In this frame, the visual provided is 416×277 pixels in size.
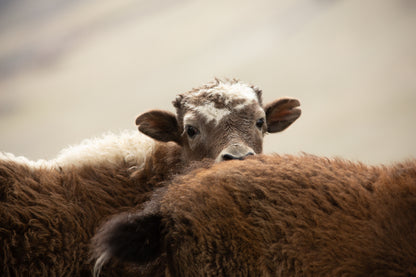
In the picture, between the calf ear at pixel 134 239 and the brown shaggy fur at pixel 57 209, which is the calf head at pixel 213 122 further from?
the calf ear at pixel 134 239

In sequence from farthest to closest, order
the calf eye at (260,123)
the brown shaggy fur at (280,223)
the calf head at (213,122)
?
the calf eye at (260,123) < the calf head at (213,122) < the brown shaggy fur at (280,223)

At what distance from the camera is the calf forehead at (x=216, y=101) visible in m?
5.19

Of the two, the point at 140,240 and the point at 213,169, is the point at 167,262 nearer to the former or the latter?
the point at 140,240

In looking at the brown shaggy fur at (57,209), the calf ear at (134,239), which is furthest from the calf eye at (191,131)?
the calf ear at (134,239)

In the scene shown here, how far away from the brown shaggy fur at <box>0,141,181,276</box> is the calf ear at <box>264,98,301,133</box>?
2.46 meters

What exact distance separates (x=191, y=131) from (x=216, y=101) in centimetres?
46

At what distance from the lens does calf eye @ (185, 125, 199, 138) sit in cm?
523

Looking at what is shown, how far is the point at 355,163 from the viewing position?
8.66 ft

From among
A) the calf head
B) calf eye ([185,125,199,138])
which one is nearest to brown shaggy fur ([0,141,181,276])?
the calf head

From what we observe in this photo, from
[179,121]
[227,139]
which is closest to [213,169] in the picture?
[227,139]

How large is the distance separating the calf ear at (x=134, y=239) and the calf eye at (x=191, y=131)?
106 inches

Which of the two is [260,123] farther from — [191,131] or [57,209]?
[57,209]

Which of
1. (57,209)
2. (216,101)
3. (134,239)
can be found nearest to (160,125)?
(216,101)

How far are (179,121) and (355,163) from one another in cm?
323
